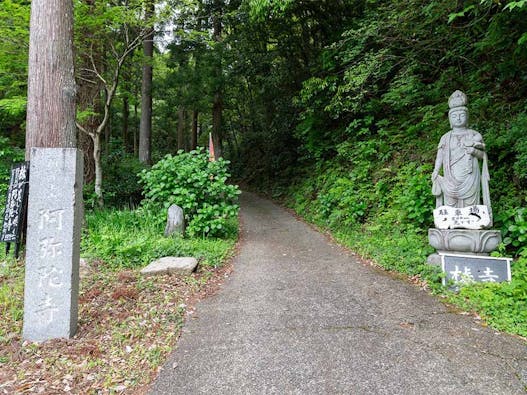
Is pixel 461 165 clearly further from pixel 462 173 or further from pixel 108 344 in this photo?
pixel 108 344

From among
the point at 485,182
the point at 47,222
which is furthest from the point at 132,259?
the point at 485,182

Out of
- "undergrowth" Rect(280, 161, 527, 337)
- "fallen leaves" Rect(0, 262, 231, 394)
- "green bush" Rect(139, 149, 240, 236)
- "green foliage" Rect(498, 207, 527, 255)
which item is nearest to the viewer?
"fallen leaves" Rect(0, 262, 231, 394)

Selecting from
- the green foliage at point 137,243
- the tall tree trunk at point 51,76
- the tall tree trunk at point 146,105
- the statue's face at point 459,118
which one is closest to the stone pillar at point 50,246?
the green foliage at point 137,243

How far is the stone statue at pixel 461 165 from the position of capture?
4.08 meters

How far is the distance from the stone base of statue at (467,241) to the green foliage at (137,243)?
11.1ft

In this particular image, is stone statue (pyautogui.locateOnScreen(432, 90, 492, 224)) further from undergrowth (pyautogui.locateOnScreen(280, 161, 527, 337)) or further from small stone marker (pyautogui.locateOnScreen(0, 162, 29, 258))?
small stone marker (pyautogui.locateOnScreen(0, 162, 29, 258))

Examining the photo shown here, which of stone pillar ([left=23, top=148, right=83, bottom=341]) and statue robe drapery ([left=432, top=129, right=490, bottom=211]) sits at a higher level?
statue robe drapery ([left=432, top=129, right=490, bottom=211])

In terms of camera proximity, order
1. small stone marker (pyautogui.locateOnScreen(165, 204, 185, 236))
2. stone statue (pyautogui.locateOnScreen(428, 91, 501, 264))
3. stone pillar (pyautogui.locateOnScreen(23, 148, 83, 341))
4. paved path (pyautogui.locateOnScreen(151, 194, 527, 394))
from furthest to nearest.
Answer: small stone marker (pyautogui.locateOnScreen(165, 204, 185, 236))
stone statue (pyautogui.locateOnScreen(428, 91, 501, 264))
stone pillar (pyautogui.locateOnScreen(23, 148, 83, 341))
paved path (pyautogui.locateOnScreen(151, 194, 527, 394))

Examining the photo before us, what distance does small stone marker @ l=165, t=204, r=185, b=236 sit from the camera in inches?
235

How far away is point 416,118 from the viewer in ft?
25.2

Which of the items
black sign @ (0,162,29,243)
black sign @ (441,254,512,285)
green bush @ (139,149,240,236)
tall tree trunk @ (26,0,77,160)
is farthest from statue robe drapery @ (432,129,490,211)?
black sign @ (0,162,29,243)

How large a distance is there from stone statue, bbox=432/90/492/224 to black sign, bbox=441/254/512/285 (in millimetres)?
732

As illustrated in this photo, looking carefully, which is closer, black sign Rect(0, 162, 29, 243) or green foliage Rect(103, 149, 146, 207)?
black sign Rect(0, 162, 29, 243)

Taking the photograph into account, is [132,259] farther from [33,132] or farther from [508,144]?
[508,144]
